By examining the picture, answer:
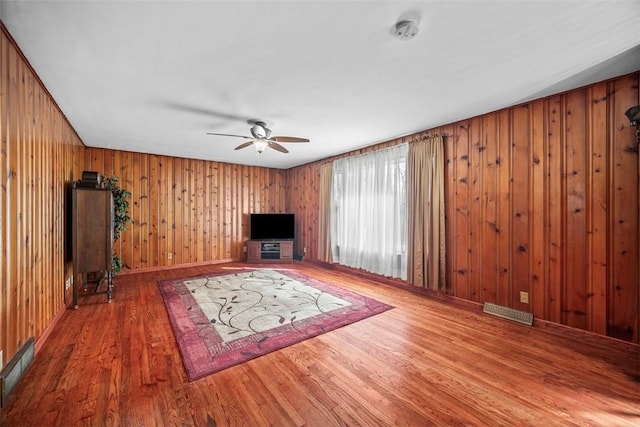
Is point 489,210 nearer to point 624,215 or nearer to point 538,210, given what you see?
point 538,210

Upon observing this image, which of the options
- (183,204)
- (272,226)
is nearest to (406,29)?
(272,226)

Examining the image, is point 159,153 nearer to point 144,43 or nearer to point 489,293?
point 144,43

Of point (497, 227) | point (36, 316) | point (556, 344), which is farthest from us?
point (497, 227)

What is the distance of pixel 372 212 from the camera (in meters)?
4.60

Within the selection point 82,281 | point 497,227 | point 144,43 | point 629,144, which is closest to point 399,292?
point 497,227

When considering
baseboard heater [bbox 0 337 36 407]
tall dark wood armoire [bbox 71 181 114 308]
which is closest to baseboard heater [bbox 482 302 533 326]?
baseboard heater [bbox 0 337 36 407]

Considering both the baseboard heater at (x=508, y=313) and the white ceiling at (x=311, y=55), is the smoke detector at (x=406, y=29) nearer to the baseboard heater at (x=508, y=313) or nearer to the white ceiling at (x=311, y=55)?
the white ceiling at (x=311, y=55)

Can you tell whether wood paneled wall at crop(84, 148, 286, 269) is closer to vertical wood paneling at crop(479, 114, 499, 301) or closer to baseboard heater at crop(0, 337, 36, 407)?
baseboard heater at crop(0, 337, 36, 407)

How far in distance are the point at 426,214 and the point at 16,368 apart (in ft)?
14.0

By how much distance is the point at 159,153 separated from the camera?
5133 millimetres

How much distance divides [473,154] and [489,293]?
1.74m

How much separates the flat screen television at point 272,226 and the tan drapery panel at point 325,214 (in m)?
0.91

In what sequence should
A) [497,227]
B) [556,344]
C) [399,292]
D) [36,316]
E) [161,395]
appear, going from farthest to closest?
[399,292] < [497,227] < [556,344] < [36,316] < [161,395]

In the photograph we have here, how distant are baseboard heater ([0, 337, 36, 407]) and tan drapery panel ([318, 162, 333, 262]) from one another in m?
4.26
